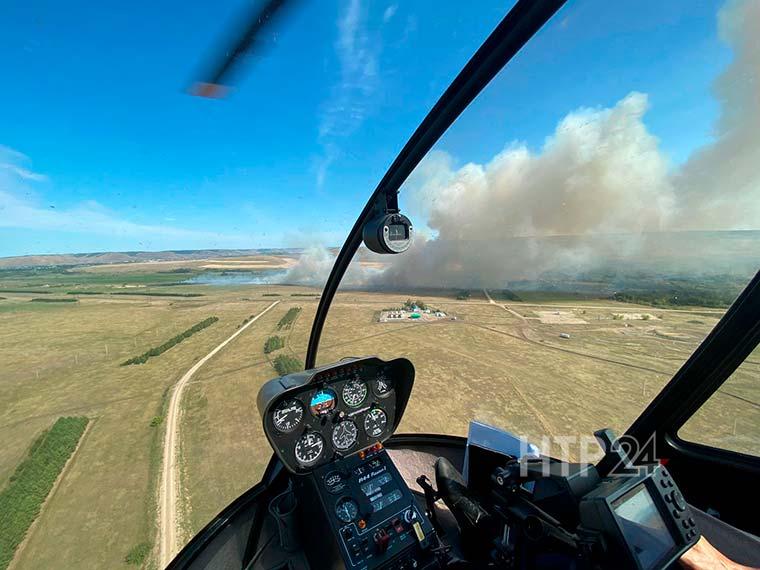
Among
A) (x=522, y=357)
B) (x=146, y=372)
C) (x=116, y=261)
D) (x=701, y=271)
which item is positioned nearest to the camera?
(x=701, y=271)

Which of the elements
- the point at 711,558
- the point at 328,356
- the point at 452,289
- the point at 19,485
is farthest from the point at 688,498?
the point at 19,485

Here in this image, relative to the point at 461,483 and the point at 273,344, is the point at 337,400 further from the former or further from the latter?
the point at 273,344

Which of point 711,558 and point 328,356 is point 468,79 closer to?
point 711,558

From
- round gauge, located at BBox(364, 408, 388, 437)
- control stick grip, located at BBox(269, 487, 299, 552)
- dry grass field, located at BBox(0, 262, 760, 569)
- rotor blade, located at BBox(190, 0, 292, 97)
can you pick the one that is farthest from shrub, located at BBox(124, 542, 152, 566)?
rotor blade, located at BBox(190, 0, 292, 97)

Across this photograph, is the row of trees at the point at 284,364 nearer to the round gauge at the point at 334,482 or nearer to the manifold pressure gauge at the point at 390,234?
the round gauge at the point at 334,482

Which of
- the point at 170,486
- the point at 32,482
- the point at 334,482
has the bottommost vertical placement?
the point at 170,486

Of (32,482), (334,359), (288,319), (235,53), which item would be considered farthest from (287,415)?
(288,319)
